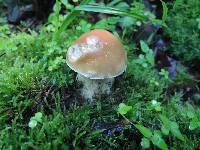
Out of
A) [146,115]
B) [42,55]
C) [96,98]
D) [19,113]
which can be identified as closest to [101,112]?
[96,98]

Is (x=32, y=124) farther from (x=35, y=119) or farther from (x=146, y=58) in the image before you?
(x=146, y=58)

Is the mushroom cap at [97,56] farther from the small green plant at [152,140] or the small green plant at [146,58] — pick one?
the small green plant at [146,58]

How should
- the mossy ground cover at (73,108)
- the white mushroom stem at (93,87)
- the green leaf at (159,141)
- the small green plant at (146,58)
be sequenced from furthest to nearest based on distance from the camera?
the small green plant at (146,58)
the white mushroom stem at (93,87)
the mossy ground cover at (73,108)
the green leaf at (159,141)

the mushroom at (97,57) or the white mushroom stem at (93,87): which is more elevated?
Answer: the mushroom at (97,57)

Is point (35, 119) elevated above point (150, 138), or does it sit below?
above

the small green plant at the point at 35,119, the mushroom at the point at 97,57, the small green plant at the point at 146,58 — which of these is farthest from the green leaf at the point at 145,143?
the small green plant at the point at 146,58

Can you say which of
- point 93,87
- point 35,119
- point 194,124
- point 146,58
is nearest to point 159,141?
point 194,124
